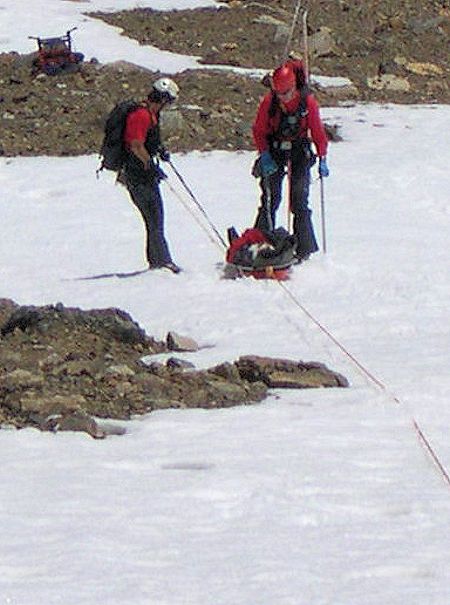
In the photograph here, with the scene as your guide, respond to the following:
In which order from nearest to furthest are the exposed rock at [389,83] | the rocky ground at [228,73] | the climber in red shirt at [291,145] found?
the climber in red shirt at [291,145]
the rocky ground at [228,73]
the exposed rock at [389,83]

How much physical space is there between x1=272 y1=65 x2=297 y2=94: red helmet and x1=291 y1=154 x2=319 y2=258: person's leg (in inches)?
38.2

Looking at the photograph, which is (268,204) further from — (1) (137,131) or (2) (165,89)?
(2) (165,89)

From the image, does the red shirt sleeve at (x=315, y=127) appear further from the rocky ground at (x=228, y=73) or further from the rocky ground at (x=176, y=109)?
the rocky ground at (x=228, y=73)

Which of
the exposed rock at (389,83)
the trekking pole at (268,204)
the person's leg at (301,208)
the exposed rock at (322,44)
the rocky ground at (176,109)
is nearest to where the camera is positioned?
the rocky ground at (176,109)

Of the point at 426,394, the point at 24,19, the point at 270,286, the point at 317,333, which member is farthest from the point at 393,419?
the point at 24,19

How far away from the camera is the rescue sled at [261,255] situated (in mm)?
14594

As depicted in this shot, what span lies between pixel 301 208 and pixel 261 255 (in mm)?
1133

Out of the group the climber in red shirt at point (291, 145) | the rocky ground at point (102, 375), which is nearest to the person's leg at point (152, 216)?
the climber in red shirt at point (291, 145)

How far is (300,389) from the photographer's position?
10.4m

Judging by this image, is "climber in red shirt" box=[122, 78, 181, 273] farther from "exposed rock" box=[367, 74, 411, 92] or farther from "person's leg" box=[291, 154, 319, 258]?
"exposed rock" box=[367, 74, 411, 92]

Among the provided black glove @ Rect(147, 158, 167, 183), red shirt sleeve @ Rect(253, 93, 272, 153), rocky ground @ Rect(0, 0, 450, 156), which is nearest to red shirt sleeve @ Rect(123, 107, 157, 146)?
black glove @ Rect(147, 158, 167, 183)

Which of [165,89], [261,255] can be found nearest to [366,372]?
[261,255]

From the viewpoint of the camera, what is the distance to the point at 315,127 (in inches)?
589

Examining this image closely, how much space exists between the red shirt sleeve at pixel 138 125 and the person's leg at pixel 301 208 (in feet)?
5.27
